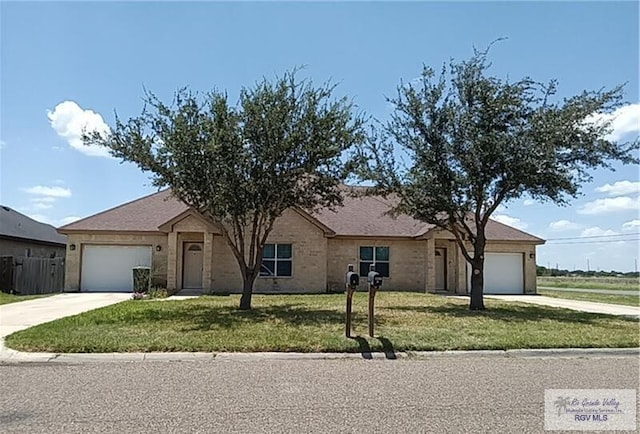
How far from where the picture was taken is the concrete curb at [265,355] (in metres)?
8.76

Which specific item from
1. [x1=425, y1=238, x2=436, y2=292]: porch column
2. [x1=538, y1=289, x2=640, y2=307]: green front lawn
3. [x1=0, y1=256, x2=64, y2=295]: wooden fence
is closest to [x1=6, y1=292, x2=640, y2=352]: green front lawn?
[x1=538, y1=289, x2=640, y2=307]: green front lawn

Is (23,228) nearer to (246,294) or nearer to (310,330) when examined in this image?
(246,294)

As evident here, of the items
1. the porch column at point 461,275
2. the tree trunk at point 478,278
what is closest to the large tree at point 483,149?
the tree trunk at point 478,278

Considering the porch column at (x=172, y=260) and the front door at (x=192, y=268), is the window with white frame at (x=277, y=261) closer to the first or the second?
the front door at (x=192, y=268)

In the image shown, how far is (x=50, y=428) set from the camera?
5238mm

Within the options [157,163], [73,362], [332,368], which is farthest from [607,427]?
[157,163]

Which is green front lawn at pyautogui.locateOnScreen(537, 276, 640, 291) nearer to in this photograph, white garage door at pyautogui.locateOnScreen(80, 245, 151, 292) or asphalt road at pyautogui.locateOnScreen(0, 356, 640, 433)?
white garage door at pyautogui.locateOnScreen(80, 245, 151, 292)

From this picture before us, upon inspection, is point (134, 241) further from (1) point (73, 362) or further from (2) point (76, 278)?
(1) point (73, 362)

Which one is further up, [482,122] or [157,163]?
[482,122]

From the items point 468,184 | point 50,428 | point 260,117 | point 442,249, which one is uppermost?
point 260,117

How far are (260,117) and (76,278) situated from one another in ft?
44.8

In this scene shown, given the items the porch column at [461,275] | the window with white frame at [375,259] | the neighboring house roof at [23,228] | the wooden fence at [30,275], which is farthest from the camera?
the neighboring house roof at [23,228]

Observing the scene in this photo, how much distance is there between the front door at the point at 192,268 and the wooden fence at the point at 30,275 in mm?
7178

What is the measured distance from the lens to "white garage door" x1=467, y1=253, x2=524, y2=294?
26.2 metres
